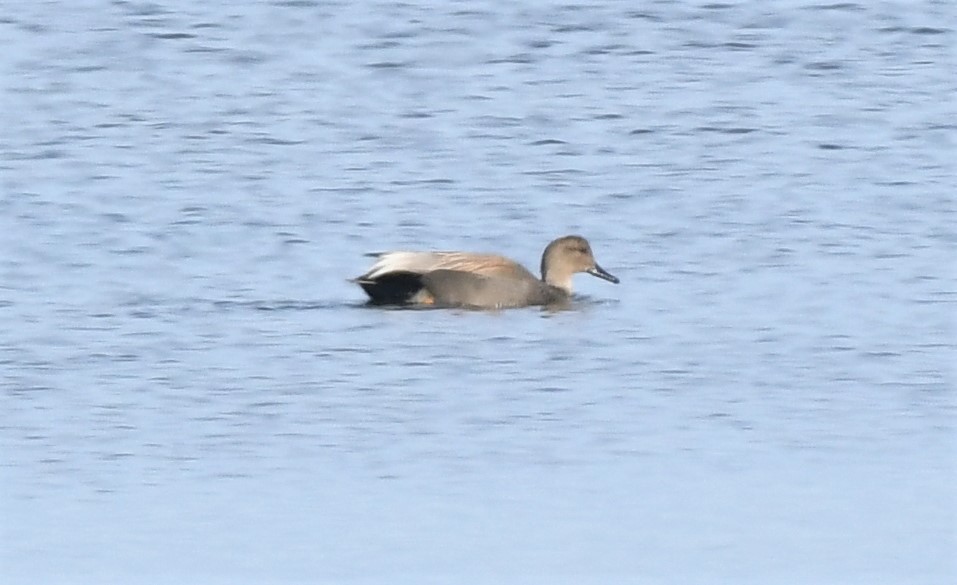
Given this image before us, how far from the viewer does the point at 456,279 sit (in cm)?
1166

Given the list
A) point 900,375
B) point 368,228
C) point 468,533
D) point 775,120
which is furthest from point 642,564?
point 775,120

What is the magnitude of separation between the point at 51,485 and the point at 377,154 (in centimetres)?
662

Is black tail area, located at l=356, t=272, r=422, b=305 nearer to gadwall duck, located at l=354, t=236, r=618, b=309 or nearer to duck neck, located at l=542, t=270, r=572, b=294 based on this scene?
gadwall duck, located at l=354, t=236, r=618, b=309

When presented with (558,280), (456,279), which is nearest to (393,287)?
(456,279)

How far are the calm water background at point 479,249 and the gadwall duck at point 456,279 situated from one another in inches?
5.8

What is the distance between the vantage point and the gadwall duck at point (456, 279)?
454 inches

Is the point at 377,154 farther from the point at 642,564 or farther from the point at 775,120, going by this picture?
the point at 642,564

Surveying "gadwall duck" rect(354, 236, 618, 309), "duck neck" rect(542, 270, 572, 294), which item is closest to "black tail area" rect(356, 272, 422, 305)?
"gadwall duck" rect(354, 236, 618, 309)

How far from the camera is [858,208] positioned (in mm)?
12805

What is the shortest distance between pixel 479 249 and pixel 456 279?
94cm

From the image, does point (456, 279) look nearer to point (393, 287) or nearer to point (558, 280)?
point (393, 287)

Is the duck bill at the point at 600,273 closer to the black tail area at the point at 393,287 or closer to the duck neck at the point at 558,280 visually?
the duck neck at the point at 558,280

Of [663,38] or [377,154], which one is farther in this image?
[663,38]

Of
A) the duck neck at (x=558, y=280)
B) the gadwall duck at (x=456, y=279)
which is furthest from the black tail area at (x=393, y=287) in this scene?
the duck neck at (x=558, y=280)
